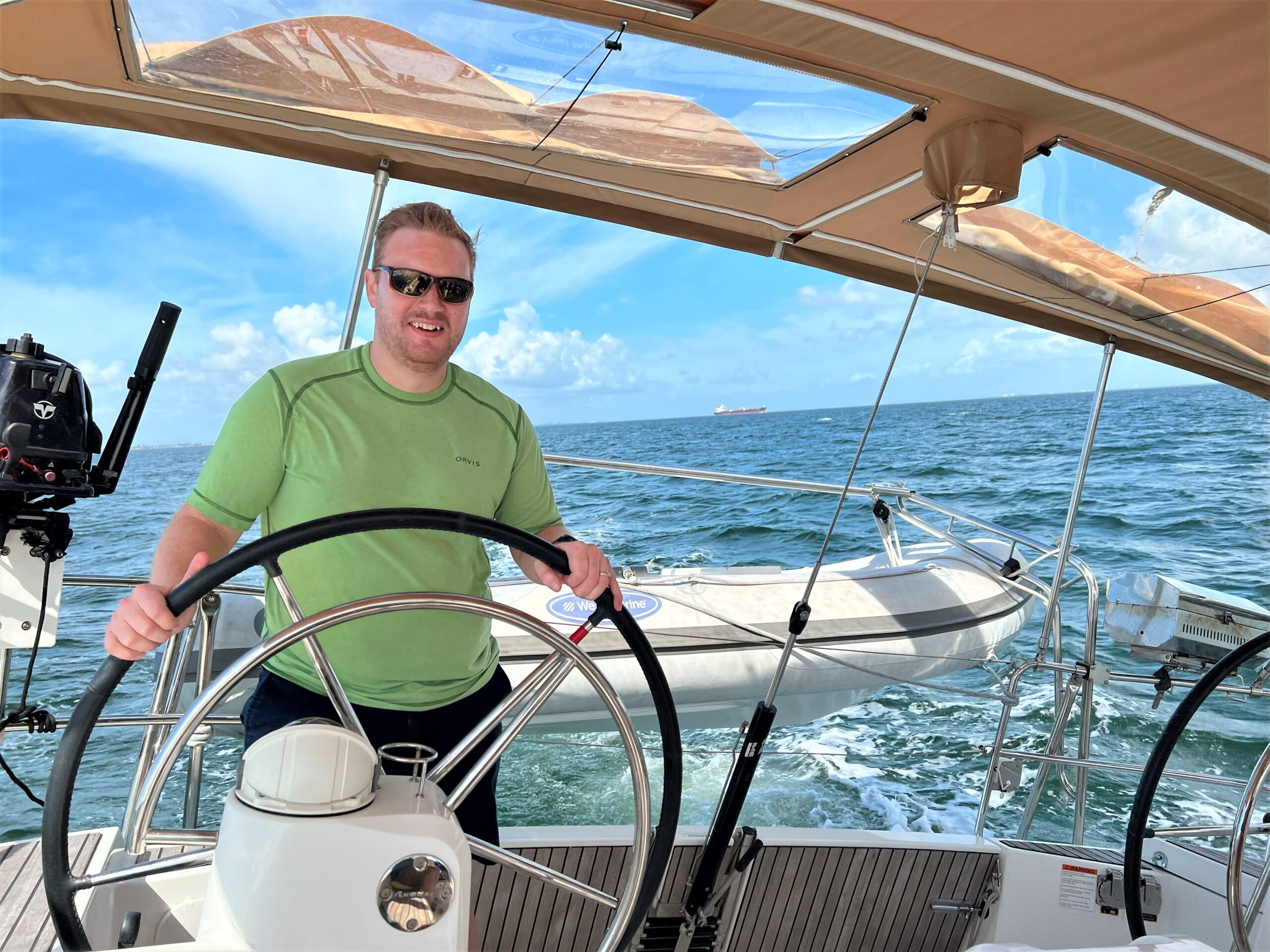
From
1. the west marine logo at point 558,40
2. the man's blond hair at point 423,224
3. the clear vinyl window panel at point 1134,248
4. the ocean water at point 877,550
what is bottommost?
the ocean water at point 877,550

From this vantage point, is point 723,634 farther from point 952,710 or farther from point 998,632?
point 952,710

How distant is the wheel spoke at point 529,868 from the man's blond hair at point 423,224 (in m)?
0.69

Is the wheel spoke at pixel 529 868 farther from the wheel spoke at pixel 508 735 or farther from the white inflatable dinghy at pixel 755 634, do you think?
the white inflatable dinghy at pixel 755 634

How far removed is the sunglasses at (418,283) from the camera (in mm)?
1117

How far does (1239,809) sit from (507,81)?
1.40m

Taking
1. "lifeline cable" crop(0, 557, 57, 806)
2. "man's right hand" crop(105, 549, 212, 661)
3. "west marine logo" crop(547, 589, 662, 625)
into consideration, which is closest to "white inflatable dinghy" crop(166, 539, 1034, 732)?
"west marine logo" crop(547, 589, 662, 625)

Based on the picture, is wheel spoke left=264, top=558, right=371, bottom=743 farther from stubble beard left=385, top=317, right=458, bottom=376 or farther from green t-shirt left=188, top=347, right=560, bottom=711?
stubble beard left=385, top=317, right=458, bottom=376

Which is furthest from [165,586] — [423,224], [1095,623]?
[1095,623]

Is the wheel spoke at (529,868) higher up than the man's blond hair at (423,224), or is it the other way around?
the man's blond hair at (423,224)

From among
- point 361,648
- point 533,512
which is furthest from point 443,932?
point 533,512

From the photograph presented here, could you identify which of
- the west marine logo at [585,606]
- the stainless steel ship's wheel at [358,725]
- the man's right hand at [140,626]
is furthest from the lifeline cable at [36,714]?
the west marine logo at [585,606]

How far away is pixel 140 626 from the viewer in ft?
2.51

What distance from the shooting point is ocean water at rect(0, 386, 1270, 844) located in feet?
11.5

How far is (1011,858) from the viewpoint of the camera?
1.56 metres
